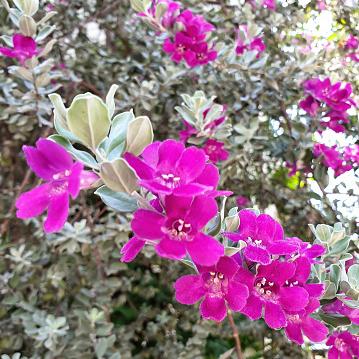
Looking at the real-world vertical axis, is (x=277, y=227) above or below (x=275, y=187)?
above

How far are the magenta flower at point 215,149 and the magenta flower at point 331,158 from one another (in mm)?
321

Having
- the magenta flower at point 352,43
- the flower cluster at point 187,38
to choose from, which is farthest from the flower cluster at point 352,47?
the flower cluster at point 187,38

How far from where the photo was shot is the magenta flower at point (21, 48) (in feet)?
4.06

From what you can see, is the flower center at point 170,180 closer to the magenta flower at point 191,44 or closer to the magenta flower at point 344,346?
the magenta flower at point 344,346

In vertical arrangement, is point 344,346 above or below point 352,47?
above

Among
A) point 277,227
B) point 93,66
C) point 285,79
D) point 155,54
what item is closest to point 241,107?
point 285,79

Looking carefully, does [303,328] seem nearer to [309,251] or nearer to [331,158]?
[309,251]

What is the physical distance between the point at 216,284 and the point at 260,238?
7 centimetres

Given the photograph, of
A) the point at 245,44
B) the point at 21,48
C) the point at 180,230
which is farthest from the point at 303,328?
the point at 245,44

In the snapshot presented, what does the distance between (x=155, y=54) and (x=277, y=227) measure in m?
1.41

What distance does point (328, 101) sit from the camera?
5.02ft

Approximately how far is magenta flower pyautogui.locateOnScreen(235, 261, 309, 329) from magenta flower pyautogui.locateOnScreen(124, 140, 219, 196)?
14cm

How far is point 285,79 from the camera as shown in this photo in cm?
173

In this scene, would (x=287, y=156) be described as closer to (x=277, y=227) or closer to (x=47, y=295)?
(x=47, y=295)
